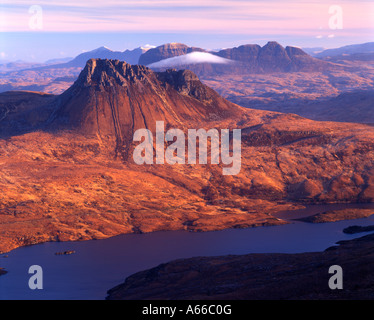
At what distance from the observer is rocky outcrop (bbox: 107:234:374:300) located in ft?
150

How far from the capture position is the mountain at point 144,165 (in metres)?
88.2

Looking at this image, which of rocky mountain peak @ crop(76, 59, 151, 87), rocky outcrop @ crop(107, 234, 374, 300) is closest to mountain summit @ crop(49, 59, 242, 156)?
rocky mountain peak @ crop(76, 59, 151, 87)

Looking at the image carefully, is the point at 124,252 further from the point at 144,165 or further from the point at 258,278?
the point at 144,165

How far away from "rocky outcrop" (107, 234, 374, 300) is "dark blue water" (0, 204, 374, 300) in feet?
15.9

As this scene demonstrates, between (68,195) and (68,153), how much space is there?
20.6 meters

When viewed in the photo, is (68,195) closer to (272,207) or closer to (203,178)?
(203,178)

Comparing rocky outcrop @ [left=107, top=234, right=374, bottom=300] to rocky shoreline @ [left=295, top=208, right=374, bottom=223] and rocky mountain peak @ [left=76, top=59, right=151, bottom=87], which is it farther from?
rocky mountain peak @ [left=76, top=59, right=151, bottom=87]

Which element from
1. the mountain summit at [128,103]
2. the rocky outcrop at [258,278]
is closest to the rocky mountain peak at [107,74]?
the mountain summit at [128,103]

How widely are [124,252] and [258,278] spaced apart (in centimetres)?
2652

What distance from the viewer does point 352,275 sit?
4828 cm

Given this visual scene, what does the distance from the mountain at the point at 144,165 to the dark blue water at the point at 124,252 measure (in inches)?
167

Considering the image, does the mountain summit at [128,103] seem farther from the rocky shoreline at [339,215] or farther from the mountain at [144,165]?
the rocky shoreline at [339,215]

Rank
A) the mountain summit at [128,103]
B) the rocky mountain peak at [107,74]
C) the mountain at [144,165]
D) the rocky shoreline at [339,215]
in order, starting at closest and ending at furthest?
the mountain at [144,165], the rocky shoreline at [339,215], the mountain summit at [128,103], the rocky mountain peak at [107,74]

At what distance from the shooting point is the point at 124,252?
7412 centimetres
